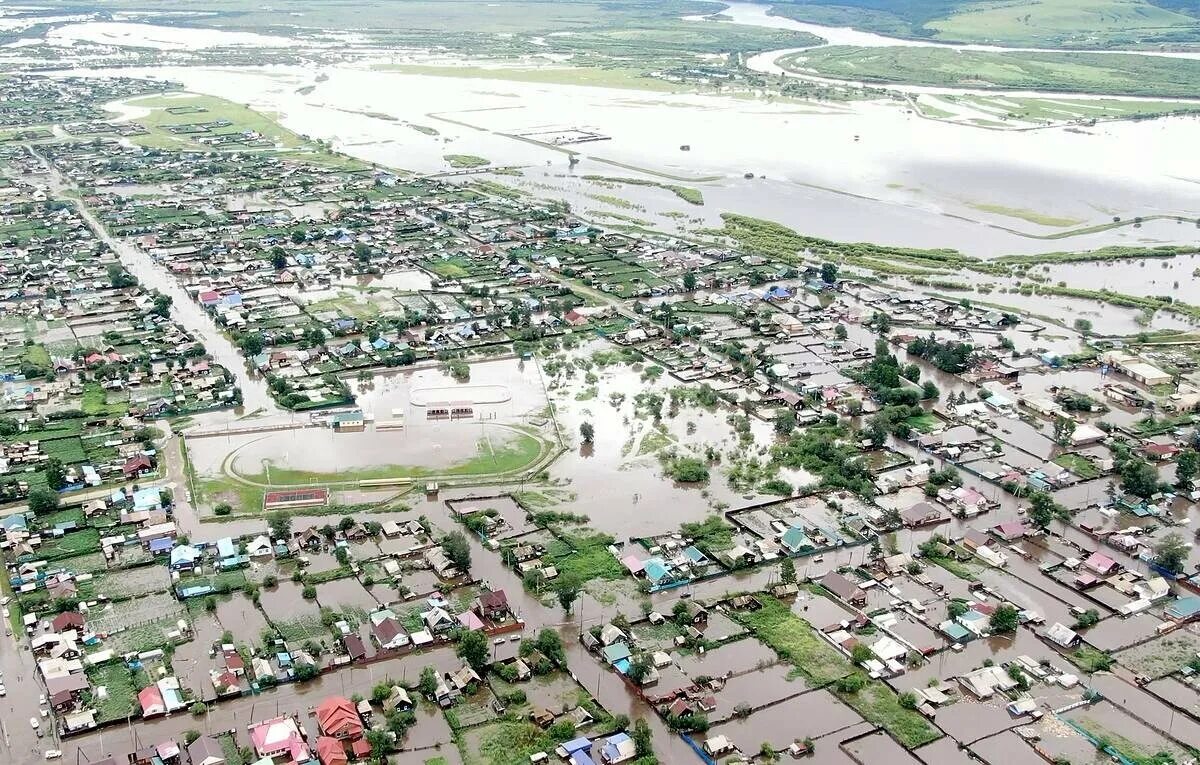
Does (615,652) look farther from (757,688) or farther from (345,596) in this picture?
(345,596)

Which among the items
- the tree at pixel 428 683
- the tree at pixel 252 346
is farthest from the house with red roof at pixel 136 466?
the tree at pixel 428 683

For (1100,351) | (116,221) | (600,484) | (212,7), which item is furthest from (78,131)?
(212,7)

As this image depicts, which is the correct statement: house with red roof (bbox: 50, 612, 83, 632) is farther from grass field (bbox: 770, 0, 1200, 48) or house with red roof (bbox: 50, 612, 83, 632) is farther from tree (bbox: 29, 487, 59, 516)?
grass field (bbox: 770, 0, 1200, 48)

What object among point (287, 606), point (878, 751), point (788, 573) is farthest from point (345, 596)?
point (878, 751)

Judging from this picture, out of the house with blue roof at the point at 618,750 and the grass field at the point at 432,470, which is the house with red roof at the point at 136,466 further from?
the house with blue roof at the point at 618,750

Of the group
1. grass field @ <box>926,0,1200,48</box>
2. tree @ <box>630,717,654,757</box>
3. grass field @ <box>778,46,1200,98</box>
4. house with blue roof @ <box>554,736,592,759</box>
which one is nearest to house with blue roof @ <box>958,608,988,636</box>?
tree @ <box>630,717,654,757</box>

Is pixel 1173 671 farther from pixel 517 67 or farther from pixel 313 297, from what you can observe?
pixel 517 67
